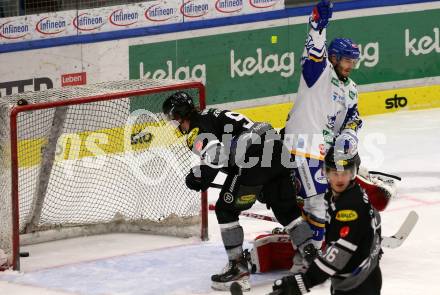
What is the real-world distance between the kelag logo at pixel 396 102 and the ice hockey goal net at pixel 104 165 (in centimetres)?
456

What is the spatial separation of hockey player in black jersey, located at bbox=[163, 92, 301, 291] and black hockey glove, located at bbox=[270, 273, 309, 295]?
2280 mm

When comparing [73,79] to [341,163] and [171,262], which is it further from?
[341,163]

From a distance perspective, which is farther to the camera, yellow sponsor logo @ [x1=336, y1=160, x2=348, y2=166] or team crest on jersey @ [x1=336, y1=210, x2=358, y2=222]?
yellow sponsor logo @ [x1=336, y1=160, x2=348, y2=166]

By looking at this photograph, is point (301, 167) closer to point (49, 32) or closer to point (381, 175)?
point (381, 175)

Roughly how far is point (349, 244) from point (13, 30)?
6.85 m

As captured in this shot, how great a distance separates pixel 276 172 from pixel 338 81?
868 millimetres

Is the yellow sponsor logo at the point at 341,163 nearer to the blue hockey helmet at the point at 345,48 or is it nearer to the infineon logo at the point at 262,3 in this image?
the blue hockey helmet at the point at 345,48

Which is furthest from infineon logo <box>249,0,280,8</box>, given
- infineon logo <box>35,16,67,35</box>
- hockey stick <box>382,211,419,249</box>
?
hockey stick <box>382,211,419,249</box>

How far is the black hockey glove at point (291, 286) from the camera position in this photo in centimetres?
515

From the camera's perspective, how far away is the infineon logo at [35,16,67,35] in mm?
11609

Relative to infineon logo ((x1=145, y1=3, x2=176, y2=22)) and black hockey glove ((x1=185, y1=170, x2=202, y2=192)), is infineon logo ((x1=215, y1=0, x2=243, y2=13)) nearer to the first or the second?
infineon logo ((x1=145, y1=3, x2=176, y2=22))

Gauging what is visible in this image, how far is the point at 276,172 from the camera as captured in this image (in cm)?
763

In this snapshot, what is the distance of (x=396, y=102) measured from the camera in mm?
13883

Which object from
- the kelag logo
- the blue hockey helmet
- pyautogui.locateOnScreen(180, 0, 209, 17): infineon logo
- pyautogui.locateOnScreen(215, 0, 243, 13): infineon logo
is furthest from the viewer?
the kelag logo
